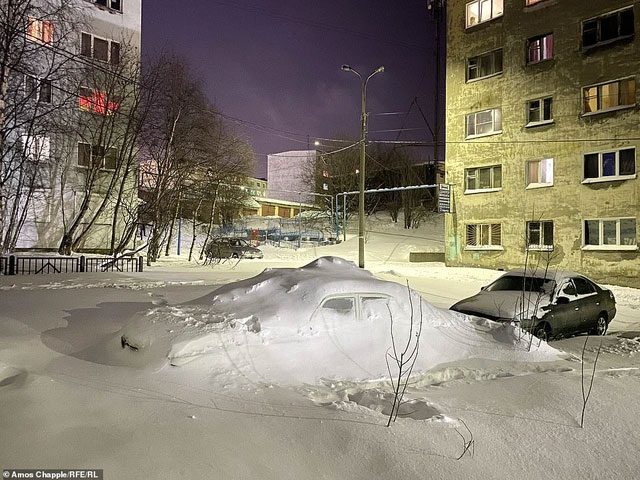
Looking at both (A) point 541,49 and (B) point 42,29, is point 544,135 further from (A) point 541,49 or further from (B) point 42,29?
(B) point 42,29

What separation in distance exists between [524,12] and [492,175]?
7.79m

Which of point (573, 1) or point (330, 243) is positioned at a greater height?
point (573, 1)

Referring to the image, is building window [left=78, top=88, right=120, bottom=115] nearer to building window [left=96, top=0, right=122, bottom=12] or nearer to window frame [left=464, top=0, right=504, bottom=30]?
building window [left=96, top=0, right=122, bottom=12]

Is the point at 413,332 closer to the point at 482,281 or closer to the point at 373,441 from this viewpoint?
the point at 373,441

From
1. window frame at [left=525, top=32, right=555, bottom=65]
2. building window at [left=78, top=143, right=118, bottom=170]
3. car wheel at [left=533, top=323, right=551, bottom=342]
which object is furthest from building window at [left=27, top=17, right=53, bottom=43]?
window frame at [left=525, top=32, right=555, bottom=65]

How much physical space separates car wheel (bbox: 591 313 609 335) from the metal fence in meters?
15.8

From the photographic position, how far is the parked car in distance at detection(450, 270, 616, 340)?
8.85 meters

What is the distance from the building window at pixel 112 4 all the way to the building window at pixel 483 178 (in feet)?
73.0

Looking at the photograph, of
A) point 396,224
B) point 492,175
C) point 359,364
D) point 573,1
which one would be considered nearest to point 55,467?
point 359,364

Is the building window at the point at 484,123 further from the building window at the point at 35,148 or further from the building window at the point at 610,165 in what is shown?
the building window at the point at 35,148

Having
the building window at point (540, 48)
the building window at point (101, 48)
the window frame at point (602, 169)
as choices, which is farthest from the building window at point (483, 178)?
the building window at point (101, 48)

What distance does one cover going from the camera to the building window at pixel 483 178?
23578mm

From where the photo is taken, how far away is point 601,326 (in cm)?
1049

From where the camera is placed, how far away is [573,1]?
2116 cm
